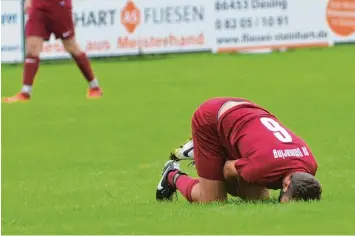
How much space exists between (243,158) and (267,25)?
16.9 meters

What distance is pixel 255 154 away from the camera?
759 cm

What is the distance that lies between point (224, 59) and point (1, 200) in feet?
47.7

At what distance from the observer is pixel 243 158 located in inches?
303

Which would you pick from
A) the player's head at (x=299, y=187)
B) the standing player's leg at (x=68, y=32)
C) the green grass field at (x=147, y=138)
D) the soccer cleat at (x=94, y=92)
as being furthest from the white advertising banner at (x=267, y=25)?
the player's head at (x=299, y=187)

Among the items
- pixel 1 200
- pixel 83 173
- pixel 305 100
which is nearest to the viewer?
pixel 1 200

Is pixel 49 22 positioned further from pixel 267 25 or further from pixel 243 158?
pixel 243 158

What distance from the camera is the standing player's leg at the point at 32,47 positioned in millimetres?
16453

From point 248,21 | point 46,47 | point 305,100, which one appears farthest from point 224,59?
point 305,100

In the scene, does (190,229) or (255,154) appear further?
(255,154)

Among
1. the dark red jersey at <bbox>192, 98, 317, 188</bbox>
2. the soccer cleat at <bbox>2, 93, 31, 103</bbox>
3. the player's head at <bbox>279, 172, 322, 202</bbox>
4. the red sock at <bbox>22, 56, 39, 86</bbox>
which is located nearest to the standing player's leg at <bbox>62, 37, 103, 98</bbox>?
the red sock at <bbox>22, 56, 39, 86</bbox>

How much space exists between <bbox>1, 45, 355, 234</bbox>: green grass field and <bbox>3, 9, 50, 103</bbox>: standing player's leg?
12.2 inches

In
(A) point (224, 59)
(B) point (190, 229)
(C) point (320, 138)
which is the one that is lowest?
(A) point (224, 59)

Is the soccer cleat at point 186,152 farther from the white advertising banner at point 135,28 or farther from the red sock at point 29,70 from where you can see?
the white advertising banner at point 135,28

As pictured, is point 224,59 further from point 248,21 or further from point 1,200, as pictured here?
point 1,200
